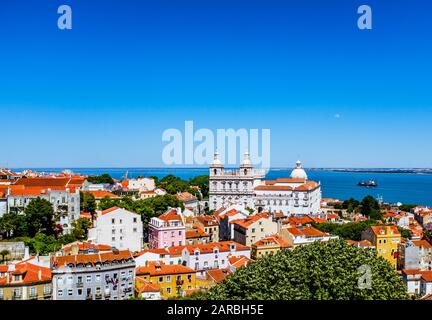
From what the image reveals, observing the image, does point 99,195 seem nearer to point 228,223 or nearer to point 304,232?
point 228,223

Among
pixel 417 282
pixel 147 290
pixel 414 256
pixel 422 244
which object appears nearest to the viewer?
pixel 147 290

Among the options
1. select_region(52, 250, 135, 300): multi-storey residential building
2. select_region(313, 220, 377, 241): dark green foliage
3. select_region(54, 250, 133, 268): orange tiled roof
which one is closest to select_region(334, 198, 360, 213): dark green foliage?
select_region(313, 220, 377, 241): dark green foliage

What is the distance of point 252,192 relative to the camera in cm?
2567

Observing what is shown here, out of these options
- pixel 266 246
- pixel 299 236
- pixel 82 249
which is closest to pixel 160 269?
pixel 82 249

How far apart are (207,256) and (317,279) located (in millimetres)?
6361

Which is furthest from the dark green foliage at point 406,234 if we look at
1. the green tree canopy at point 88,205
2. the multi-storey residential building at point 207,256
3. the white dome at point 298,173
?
the white dome at point 298,173

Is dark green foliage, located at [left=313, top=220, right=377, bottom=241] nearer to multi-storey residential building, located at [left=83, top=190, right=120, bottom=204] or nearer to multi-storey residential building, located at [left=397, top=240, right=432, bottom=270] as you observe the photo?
multi-storey residential building, located at [left=397, top=240, right=432, bottom=270]

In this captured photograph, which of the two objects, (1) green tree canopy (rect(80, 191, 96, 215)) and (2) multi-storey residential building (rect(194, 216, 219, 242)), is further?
(1) green tree canopy (rect(80, 191, 96, 215))

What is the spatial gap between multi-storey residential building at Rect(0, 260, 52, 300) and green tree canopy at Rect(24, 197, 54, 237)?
394 centimetres

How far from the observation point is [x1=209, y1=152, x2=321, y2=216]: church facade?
2541 cm

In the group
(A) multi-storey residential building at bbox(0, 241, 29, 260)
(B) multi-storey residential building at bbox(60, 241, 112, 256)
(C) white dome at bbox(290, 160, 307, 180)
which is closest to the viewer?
(B) multi-storey residential building at bbox(60, 241, 112, 256)

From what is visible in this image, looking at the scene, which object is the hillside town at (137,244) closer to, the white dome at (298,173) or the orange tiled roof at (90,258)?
the orange tiled roof at (90,258)

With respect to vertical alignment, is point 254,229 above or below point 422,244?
above

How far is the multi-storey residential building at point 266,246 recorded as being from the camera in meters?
13.5
